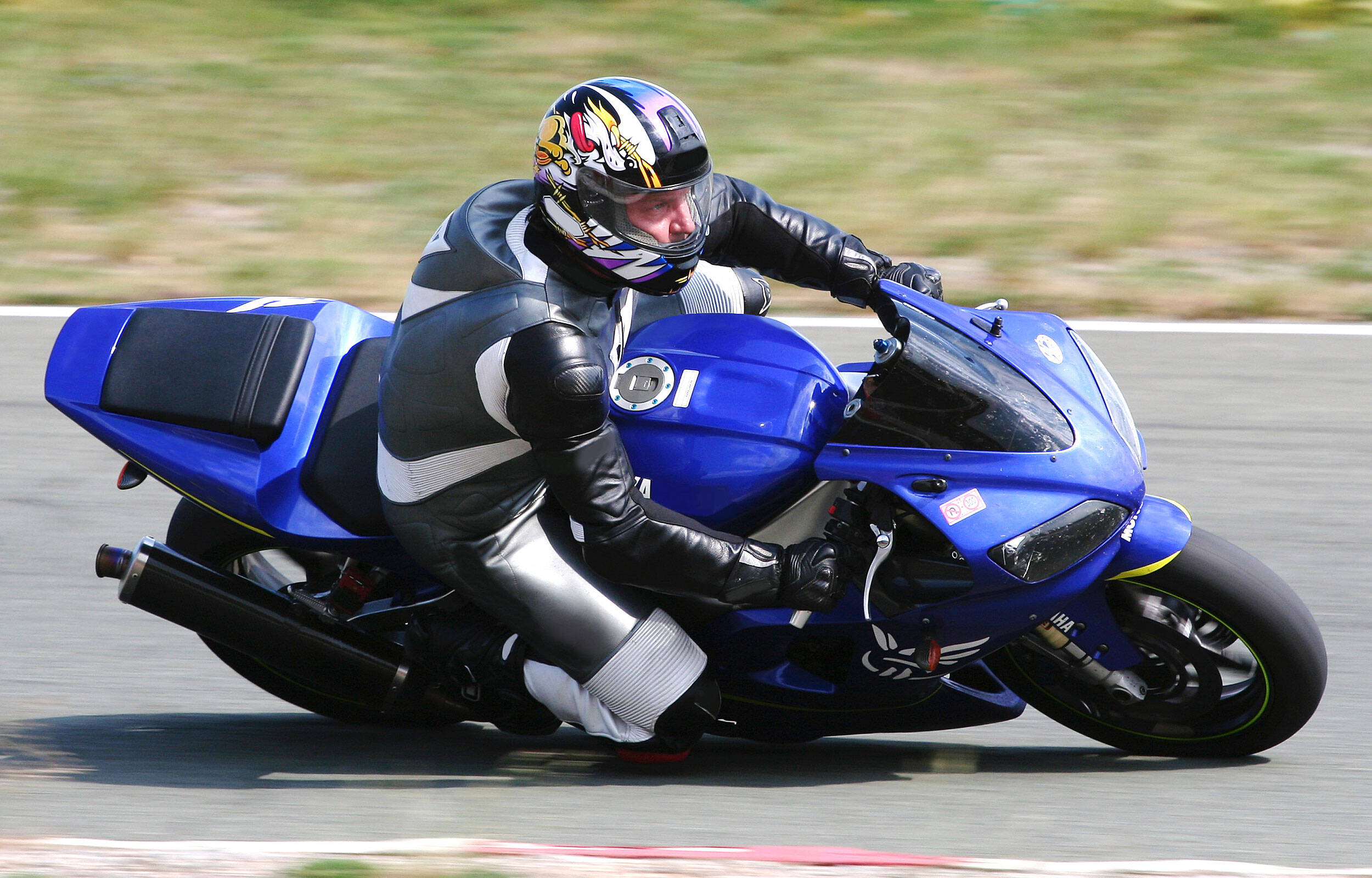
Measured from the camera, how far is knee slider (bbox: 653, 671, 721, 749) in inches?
132

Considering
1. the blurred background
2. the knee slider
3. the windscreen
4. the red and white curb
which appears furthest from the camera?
the blurred background

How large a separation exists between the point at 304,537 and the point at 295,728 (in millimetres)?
813

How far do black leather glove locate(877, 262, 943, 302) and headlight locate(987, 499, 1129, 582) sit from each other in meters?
0.72

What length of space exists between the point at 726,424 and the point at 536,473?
42 cm

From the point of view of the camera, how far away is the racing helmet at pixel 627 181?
10.1 feet

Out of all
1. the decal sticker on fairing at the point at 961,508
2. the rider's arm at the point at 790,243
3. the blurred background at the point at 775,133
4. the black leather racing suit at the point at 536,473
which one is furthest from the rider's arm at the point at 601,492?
the blurred background at the point at 775,133

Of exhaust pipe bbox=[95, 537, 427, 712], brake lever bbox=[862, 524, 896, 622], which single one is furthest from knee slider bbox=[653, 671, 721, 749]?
exhaust pipe bbox=[95, 537, 427, 712]

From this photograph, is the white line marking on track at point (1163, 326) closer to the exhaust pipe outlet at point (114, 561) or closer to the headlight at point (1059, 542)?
the exhaust pipe outlet at point (114, 561)

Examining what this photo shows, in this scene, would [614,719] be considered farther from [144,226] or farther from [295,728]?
[144,226]

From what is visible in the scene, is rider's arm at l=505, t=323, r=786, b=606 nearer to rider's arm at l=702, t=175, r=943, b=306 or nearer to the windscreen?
the windscreen

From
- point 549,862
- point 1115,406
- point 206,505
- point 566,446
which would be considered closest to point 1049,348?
point 1115,406

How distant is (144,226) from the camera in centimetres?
754

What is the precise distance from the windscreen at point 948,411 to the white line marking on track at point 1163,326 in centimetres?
300

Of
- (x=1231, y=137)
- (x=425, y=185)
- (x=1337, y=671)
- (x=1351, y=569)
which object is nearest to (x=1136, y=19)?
(x=1231, y=137)
